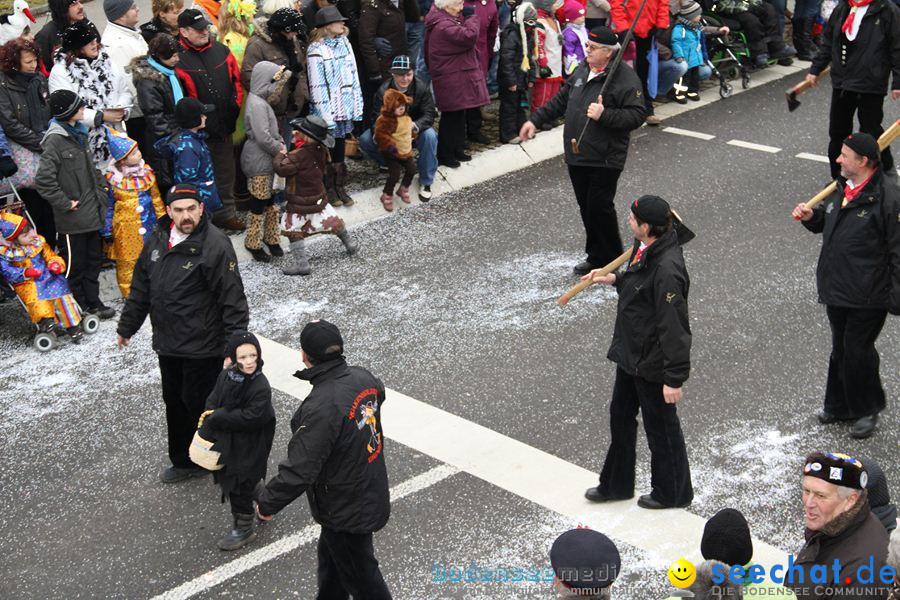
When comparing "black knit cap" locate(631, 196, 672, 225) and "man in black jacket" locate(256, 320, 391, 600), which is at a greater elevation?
"black knit cap" locate(631, 196, 672, 225)

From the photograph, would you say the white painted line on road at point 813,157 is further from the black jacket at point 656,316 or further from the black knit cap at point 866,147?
the black jacket at point 656,316

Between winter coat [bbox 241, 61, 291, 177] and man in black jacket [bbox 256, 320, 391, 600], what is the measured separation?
4.71 m

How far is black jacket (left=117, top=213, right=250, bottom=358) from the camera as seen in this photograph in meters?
6.71

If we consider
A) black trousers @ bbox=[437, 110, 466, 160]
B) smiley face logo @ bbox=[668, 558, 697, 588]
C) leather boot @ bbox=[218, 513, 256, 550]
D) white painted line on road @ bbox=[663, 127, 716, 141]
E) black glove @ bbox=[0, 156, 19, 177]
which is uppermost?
black glove @ bbox=[0, 156, 19, 177]

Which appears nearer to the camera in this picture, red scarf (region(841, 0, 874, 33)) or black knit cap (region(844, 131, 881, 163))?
black knit cap (region(844, 131, 881, 163))

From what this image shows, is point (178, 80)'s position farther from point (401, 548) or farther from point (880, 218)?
point (880, 218)

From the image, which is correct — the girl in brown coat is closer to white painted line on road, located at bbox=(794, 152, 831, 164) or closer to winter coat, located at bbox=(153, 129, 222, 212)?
winter coat, located at bbox=(153, 129, 222, 212)

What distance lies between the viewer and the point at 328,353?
5406 mm

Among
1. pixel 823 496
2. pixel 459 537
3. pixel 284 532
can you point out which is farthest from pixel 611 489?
pixel 823 496

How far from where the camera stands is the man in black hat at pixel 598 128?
29.5 feet

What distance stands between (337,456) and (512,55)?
726 cm

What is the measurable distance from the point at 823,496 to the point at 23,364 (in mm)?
6150

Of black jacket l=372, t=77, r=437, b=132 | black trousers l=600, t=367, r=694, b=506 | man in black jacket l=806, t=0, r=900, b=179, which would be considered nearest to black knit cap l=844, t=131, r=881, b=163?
black trousers l=600, t=367, r=694, b=506

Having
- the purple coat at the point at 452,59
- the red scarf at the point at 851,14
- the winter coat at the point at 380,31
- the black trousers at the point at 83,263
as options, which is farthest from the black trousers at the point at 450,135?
the black trousers at the point at 83,263
